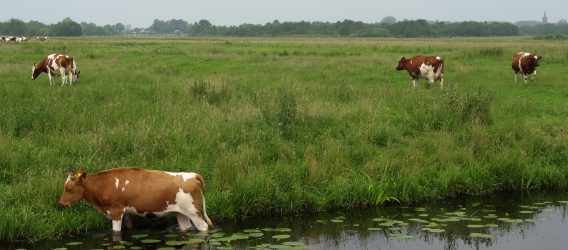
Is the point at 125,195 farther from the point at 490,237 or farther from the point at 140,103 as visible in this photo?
the point at 140,103

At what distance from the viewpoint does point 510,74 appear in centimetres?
2667

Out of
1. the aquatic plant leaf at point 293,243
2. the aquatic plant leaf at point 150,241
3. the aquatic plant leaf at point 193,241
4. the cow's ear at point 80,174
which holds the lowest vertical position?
the aquatic plant leaf at point 293,243

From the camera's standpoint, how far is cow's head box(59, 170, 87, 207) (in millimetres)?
9180

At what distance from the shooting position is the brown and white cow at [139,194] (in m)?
9.01

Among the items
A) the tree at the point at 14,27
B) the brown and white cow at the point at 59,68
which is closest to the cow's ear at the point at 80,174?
the brown and white cow at the point at 59,68

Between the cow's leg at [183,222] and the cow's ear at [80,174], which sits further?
the cow's leg at [183,222]

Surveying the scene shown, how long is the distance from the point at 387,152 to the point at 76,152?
664cm

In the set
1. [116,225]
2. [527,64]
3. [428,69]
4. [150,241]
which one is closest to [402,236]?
[150,241]

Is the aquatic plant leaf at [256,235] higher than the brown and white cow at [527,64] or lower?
lower

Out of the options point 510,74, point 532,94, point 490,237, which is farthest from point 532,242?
point 510,74

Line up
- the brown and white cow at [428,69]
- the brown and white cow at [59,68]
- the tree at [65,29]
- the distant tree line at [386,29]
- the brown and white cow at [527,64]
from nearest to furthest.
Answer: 1. the brown and white cow at [59,68]
2. the brown and white cow at [428,69]
3. the brown and white cow at [527,64]
4. the distant tree line at [386,29]
5. the tree at [65,29]

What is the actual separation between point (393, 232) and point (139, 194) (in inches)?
162

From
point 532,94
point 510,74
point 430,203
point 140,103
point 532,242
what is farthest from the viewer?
point 510,74

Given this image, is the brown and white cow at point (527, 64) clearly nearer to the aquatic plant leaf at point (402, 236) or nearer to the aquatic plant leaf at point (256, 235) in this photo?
the aquatic plant leaf at point (402, 236)
